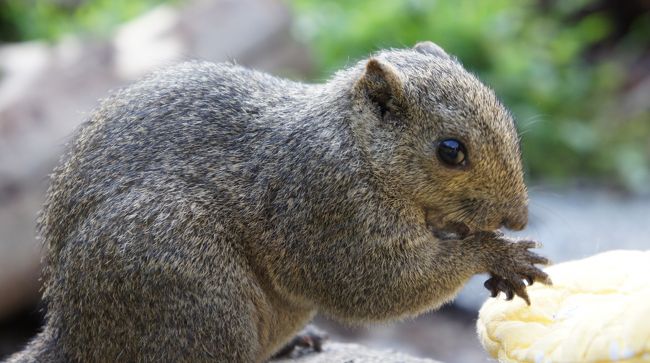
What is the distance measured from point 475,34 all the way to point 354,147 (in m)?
8.60

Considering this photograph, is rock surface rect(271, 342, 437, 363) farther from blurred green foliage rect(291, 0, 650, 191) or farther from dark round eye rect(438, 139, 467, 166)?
blurred green foliage rect(291, 0, 650, 191)

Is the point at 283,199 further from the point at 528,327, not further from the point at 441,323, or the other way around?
the point at 441,323

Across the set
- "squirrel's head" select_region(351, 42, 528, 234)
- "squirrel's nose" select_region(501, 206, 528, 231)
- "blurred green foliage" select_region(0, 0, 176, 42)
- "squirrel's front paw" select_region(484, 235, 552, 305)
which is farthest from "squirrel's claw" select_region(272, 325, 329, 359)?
"blurred green foliage" select_region(0, 0, 176, 42)

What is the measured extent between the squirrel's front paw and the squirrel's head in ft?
0.38

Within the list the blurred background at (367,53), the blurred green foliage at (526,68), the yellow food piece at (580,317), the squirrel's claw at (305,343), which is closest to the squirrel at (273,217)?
the yellow food piece at (580,317)

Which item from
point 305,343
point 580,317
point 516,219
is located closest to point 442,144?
point 516,219

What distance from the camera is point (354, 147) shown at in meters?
5.24

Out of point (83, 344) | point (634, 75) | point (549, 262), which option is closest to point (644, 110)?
point (634, 75)

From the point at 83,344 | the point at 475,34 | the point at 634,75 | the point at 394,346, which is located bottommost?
the point at 83,344

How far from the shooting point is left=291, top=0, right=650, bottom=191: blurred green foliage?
13.3 meters

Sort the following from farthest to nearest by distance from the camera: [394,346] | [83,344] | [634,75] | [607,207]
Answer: [634,75] → [607,207] → [394,346] → [83,344]

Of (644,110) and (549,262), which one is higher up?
(644,110)

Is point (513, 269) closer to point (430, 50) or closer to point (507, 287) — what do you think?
point (507, 287)

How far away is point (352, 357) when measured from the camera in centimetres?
618
